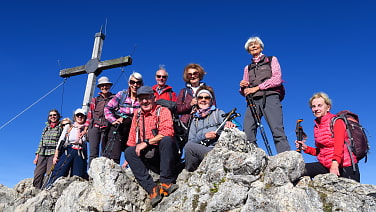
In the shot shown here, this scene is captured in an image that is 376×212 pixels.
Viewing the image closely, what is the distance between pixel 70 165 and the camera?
10.4 meters

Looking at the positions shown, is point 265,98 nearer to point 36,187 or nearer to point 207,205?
point 207,205

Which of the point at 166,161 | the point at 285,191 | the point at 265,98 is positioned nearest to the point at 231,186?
the point at 285,191

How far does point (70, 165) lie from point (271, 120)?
22.0 feet

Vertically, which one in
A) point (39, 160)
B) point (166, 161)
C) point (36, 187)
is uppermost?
point (39, 160)

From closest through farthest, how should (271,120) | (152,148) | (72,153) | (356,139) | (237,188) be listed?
1. (237,188)
2. (356,139)
3. (152,148)
4. (271,120)
5. (72,153)

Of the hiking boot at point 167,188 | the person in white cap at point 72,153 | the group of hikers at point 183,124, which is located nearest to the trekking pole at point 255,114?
the group of hikers at point 183,124

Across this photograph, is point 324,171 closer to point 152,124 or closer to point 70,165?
point 152,124

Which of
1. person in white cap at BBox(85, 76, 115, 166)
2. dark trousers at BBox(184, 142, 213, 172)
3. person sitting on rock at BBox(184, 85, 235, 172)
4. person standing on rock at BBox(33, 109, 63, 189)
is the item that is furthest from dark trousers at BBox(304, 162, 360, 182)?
person standing on rock at BBox(33, 109, 63, 189)

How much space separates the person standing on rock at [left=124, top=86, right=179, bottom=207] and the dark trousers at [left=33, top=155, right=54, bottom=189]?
5148 millimetres

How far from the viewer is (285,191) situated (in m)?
5.40

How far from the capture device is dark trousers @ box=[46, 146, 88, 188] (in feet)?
33.2

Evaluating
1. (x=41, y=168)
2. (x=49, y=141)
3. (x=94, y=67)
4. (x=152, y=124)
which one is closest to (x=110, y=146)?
(x=152, y=124)

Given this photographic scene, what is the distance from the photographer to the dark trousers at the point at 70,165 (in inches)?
399

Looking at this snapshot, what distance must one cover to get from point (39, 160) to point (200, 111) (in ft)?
23.1
